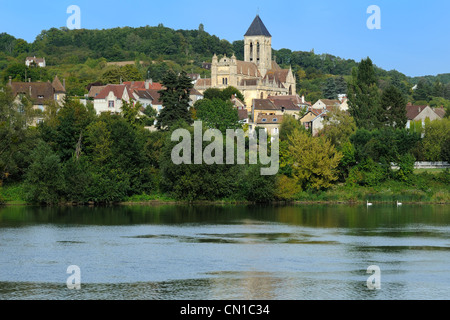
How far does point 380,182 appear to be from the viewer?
5844cm

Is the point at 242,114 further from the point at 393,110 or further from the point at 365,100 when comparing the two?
the point at 393,110

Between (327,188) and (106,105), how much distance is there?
127 feet

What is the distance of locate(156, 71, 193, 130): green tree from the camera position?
222 ft

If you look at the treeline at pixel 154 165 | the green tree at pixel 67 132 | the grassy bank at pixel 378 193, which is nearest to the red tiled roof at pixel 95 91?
the treeline at pixel 154 165

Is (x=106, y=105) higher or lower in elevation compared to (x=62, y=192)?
higher

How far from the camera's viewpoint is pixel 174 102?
68125 mm

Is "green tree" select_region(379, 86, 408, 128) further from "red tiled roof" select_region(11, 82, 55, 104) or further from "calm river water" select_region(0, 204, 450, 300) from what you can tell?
"red tiled roof" select_region(11, 82, 55, 104)

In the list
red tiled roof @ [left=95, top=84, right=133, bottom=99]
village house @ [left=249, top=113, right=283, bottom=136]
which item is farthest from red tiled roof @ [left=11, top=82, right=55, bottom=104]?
village house @ [left=249, top=113, right=283, bottom=136]

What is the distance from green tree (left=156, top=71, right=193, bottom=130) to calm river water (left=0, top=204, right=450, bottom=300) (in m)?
19.6

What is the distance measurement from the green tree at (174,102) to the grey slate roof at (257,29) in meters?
80.0

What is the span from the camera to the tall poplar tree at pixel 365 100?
71.2 meters

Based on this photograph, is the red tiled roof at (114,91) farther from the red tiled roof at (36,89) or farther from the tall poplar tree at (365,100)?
the tall poplar tree at (365,100)
